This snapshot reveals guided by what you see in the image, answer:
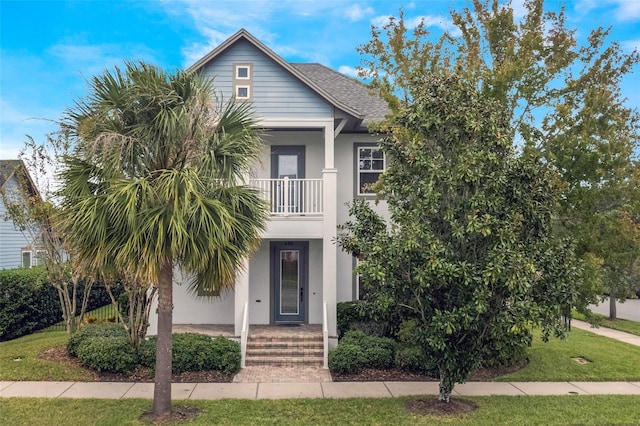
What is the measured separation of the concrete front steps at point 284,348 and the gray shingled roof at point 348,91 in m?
6.65

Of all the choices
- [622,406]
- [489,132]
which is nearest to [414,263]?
[489,132]

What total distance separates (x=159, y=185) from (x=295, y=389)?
17.1 ft

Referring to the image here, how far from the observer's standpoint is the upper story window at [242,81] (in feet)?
43.8

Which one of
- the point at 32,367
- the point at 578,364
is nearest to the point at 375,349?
the point at 578,364

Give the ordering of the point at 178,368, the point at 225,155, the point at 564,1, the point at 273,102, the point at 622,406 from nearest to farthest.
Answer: the point at 225,155 < the point at 622,406 < the point at 178,368 < the point at 564,1 < the point at 273,102

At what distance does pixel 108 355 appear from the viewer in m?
10.4

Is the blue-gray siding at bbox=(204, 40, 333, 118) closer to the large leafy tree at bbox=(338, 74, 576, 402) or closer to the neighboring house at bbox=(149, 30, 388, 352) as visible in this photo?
the neighboring house at bbox=(149, 30, 388, 352)

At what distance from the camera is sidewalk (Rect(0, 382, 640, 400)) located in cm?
930

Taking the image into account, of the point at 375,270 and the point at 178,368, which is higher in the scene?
the point at 375,270

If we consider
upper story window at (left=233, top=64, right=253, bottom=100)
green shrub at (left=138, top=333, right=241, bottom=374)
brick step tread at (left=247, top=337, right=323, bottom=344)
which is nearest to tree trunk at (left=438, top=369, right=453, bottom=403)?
brick step tread at (left=247, top=337, right=323, bottom=344)

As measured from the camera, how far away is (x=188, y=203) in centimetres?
733

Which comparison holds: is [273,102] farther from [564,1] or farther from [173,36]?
[564,1]

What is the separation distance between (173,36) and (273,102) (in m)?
3.79

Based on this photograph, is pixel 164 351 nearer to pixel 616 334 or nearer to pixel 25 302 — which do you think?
pixel 25 302
